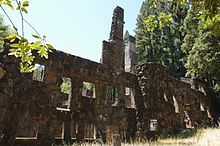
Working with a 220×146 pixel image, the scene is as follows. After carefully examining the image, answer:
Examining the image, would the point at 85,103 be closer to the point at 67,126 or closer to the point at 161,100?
the point at 67,126

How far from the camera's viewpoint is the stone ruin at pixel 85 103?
1097cm

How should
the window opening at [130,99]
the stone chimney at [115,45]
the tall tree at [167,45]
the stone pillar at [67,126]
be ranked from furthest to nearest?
1. the tall tree at [167,45]
2. the stone chimney at [115,45]
3. the window opening at [130,99]
4. the stone pillar at [67,126]

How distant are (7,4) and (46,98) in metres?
10.3

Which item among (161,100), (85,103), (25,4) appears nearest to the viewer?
(25,4)

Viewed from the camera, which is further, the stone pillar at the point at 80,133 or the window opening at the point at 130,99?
the window opening at the point at 130,99

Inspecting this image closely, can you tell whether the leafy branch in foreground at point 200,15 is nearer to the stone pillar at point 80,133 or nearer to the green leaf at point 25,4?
the green leaf at point 25,4

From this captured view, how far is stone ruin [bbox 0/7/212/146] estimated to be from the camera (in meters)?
11.0

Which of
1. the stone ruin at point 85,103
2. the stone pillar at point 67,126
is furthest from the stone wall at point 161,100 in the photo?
the stone pillar at point 67,126

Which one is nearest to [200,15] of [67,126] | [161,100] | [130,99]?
[67,126]

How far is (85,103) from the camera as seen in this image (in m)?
13.3

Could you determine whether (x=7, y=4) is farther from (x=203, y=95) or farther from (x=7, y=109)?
(x=203, y=95)

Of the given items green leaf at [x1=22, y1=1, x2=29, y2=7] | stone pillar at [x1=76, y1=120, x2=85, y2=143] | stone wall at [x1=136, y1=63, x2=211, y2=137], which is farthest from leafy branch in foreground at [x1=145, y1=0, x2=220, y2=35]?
stone wall at [x1=136, y1=63, x2=211, y2=137]

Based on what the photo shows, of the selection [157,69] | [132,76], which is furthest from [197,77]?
[132,76]

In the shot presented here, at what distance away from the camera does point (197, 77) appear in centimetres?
2253
